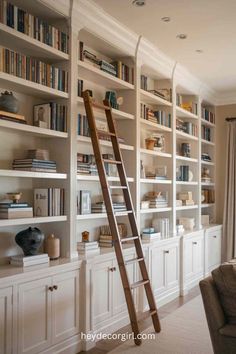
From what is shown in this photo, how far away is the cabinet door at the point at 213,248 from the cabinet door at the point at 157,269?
1.53 meters

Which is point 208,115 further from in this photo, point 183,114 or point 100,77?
point 100,77

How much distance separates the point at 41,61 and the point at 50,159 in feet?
2.81

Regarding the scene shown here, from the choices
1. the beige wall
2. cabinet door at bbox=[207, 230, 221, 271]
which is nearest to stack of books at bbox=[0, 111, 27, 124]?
cabinet door at bbox=[207, 230, 221, 271]

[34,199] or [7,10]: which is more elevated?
[7,10]

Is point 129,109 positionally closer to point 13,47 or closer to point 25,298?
point 13,47

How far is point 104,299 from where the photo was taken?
3.42 m

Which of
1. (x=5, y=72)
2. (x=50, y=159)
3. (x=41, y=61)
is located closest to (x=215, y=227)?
(x=50, y=159)

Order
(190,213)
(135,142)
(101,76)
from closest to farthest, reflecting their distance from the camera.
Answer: (101,76) → (135,142) → (190,213)

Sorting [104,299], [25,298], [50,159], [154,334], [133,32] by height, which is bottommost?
[154,334]

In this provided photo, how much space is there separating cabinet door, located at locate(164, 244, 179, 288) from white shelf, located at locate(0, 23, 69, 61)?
2.57 metres

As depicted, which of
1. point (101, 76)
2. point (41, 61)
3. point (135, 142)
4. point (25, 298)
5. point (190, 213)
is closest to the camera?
point (25, 298)

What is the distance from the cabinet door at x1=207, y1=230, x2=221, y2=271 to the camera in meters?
5.78

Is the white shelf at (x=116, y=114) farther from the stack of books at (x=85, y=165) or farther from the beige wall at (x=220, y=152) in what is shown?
the beige wall at (x=220, y=152)

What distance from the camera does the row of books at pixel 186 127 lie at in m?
5.32
